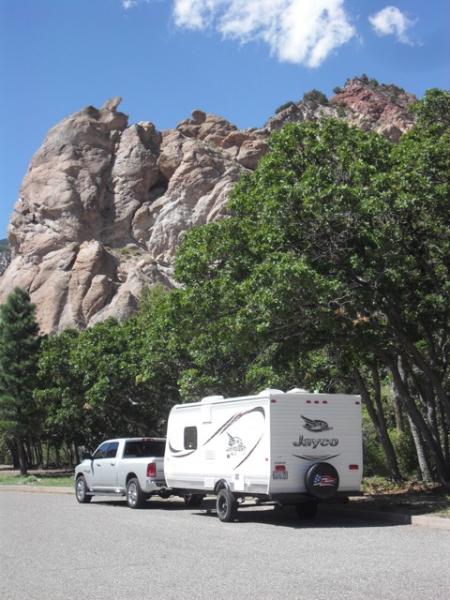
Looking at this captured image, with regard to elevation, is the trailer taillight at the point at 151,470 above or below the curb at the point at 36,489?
above

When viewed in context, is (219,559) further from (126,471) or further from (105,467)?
(105,467)

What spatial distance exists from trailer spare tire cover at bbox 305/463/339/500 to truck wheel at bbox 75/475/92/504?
937cm

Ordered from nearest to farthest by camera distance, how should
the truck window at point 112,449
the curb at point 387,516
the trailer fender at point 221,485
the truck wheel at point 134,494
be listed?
the curb at point 387,516
the trailer fender at point 221,485
the truck wheel at point 134,494
the truck window at point 112,449

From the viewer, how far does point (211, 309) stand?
696 inches

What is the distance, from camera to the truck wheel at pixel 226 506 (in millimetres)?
14820

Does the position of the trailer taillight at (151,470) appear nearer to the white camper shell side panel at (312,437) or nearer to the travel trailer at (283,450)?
the travel trailer at (283,450)

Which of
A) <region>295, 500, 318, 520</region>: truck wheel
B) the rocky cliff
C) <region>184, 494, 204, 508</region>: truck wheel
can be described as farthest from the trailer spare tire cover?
the rocky cliff

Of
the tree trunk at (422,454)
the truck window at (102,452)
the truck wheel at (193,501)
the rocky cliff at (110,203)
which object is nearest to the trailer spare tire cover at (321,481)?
the truck wheel at (193,501)

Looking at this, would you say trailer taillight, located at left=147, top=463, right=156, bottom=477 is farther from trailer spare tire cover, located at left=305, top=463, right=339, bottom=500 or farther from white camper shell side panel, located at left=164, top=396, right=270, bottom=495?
trailer spare tire cover, located at left=305, top=463, right=339, bottom=500

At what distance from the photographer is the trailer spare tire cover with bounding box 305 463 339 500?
45.6ft

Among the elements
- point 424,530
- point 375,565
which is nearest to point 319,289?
point 424,530

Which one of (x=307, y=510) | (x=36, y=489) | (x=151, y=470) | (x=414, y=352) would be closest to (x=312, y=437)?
(x=307, y=510)

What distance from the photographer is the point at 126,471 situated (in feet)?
62.8

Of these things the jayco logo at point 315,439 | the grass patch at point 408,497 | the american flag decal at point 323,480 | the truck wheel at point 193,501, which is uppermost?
the jayco logo at point 315,439
